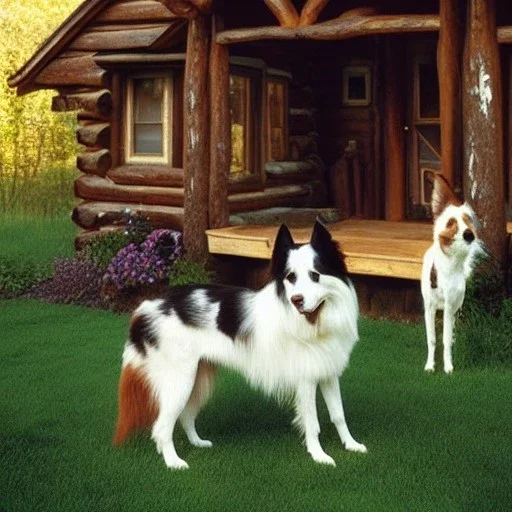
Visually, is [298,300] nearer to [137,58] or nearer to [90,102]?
[137,58]

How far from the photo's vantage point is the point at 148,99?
513 inches

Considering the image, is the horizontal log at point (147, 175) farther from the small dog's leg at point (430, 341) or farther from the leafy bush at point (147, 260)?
the small dog's leg at point (430, 341)

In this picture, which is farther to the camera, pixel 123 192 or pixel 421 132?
pixel 421 132

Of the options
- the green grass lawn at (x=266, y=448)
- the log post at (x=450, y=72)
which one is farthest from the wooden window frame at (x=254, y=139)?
the green grass lawn at (x=266, y=448)

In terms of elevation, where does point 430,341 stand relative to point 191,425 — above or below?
above

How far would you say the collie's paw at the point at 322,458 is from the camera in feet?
19.7

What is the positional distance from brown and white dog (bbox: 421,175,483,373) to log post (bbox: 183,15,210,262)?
351cm

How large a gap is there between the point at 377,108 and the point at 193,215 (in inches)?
140

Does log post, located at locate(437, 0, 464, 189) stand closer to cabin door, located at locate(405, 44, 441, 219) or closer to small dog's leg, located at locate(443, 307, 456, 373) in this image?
small dog's leg, located at locate(443, 307, 456, 373)

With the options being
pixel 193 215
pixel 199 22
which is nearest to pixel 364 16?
pixel 199 22

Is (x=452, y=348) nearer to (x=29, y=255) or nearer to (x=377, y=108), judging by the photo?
(x=377, y=108)

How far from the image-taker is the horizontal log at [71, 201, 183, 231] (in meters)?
12.4

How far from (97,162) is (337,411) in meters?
7.69

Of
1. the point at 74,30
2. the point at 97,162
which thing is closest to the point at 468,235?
the point at 97,162
